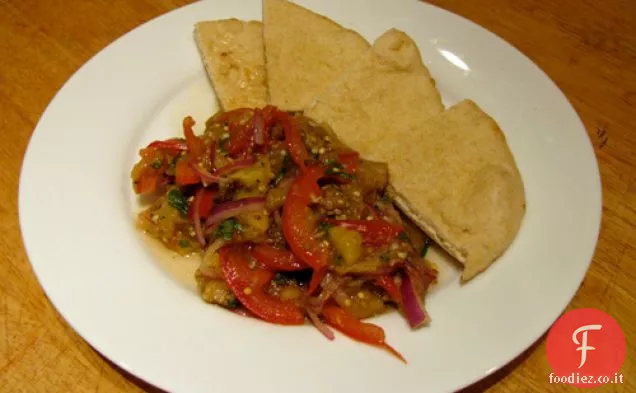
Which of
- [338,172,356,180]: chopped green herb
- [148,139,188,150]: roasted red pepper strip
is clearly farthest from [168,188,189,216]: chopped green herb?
[338,172,356,180]: chopped green herb

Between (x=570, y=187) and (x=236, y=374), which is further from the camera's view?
(x=570, y=187)

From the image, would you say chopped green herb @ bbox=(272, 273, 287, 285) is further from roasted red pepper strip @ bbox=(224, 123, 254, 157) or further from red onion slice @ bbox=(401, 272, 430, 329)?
roasted red pepper strip @ bbox=(224, 123, 254, 157)

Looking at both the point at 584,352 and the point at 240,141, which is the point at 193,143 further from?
the point at 584,352

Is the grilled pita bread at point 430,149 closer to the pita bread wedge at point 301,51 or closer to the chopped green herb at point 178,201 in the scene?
the pita bread wedge at point 301,51

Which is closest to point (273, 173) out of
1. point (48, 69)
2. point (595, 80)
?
point (48, 69)

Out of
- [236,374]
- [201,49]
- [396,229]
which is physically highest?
[201,49]

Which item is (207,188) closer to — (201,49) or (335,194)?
(335,194)
